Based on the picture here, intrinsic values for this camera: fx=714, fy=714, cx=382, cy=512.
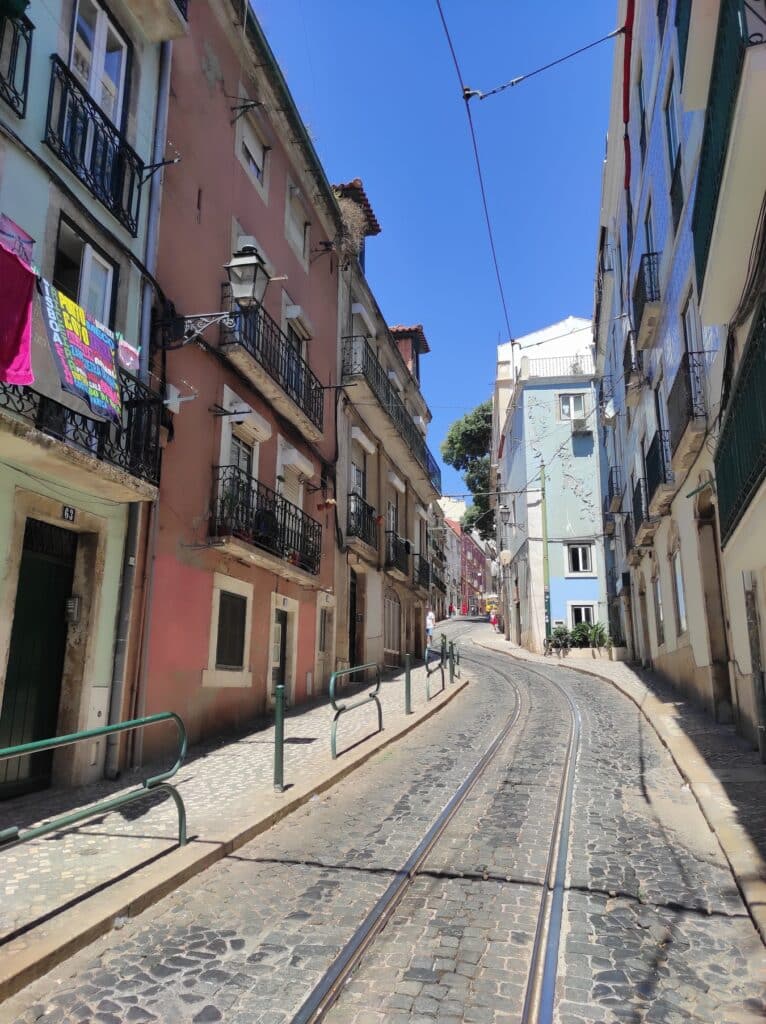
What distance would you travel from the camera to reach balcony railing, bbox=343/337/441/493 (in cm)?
1819

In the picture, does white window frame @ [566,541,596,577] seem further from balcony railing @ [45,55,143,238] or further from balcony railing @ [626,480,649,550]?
balcony railing @ [45,55,143,238]

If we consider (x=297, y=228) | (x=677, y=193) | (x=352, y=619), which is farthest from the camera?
(x=352, y=619)

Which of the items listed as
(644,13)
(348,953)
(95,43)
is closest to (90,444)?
(95,43)

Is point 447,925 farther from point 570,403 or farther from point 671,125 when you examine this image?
point 570,403

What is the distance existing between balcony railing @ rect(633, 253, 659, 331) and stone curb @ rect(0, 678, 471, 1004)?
11.7 metres

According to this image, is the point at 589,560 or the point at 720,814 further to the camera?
the point at 589,560

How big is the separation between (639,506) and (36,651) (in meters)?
14.7

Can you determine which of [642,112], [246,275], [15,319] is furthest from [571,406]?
[15,319]

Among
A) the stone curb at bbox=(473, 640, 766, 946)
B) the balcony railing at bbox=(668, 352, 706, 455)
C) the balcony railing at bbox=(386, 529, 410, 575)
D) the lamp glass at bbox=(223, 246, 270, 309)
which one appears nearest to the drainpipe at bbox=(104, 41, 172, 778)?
the lamp glass at bbox=(223, 246, 270, 309)

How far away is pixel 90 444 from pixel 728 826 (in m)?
7.04

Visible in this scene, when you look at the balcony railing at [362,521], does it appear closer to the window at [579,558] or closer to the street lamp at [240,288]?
the street lamp at [240,288]

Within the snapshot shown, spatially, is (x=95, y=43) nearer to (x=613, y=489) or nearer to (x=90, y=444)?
(x=90, y=444)

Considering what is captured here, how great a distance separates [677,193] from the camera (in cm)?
1223

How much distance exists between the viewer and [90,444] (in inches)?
301
